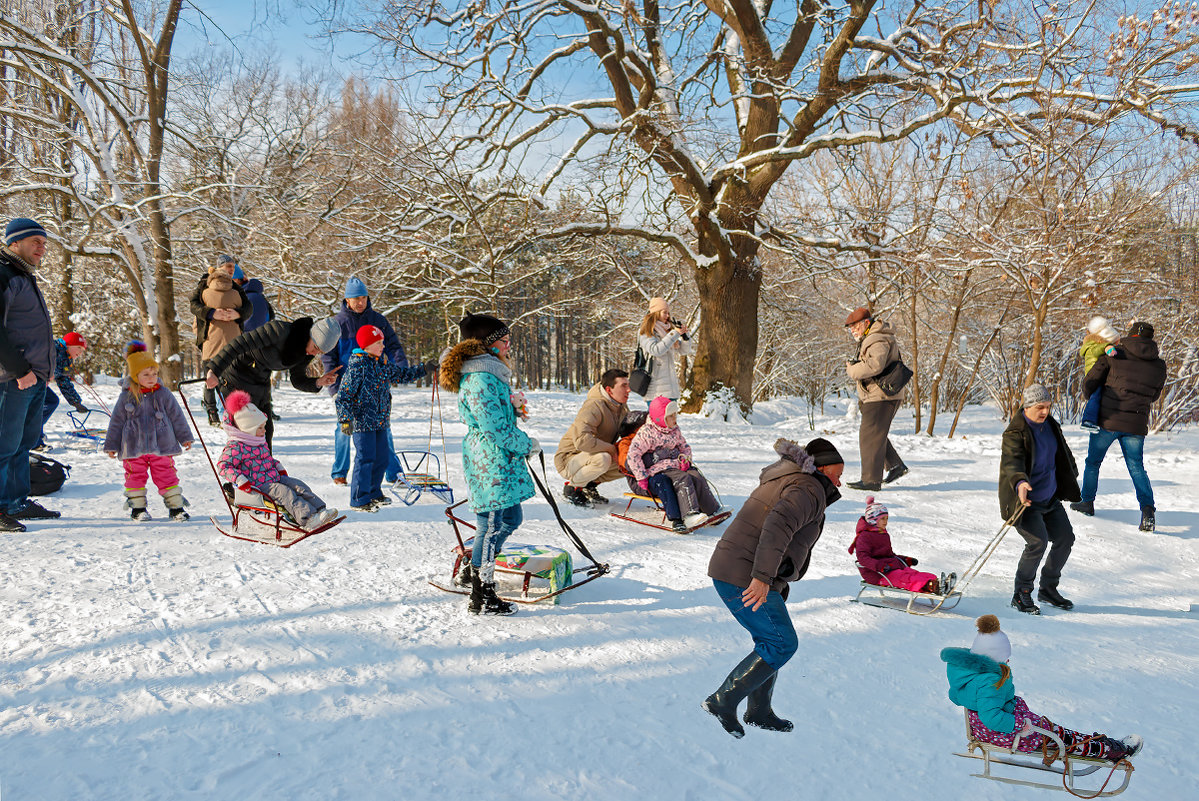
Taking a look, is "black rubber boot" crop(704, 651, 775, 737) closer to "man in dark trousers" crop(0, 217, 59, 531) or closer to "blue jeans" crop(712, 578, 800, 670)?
"blue jeans" crop(712, 578, 800, 670)

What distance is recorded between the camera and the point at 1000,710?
3084 mm

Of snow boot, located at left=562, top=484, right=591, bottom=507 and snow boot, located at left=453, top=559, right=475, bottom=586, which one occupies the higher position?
Answer: snow boot, located at left=562, top=484, right=591, bottom=507

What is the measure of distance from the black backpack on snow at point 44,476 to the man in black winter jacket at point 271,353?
79.9 inches

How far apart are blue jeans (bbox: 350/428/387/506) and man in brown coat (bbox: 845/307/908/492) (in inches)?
201

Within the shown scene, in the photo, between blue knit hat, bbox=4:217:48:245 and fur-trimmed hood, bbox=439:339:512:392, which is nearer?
fur-trimmed hood, bbox=439:339:512:392

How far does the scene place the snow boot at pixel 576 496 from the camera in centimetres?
696

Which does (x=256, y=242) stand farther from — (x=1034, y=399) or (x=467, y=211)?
(x=1034, y=399)

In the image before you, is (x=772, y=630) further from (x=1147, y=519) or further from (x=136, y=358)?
(x=1147, y=519)

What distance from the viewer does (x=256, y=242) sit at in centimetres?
2188

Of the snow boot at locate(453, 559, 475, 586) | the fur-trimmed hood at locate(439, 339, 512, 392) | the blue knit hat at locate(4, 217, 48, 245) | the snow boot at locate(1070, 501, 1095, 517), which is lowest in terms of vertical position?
the snow boot at locate(1070, 501, 1095, 517)

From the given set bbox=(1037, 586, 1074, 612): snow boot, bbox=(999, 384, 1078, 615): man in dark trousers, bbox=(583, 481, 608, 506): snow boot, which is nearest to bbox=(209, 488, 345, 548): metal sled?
bbox=(583, 481, 608, 506): snow boot

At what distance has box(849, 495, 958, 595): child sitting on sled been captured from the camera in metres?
4.92

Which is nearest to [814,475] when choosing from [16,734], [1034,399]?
[1034,399]

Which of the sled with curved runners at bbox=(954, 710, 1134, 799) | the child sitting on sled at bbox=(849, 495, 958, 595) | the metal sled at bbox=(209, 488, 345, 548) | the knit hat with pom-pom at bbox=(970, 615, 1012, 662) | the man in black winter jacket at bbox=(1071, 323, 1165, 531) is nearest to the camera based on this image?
the sled with curved runners at bbox=(954, 710, 1134, 799)
